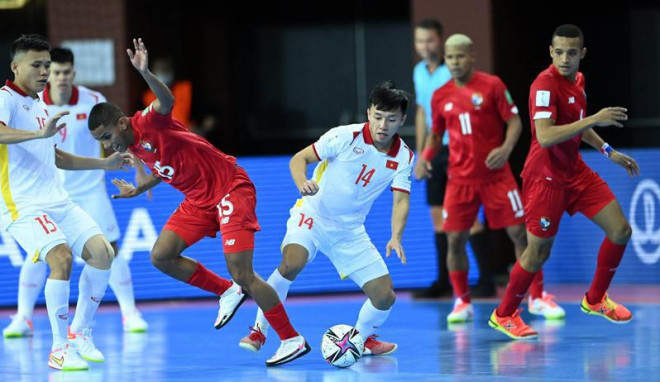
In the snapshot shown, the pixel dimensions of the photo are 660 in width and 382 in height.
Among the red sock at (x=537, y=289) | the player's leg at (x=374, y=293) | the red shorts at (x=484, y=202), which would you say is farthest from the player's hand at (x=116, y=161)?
the red sock at (x=537, y=289)

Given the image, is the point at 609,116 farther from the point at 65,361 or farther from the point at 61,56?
the point at 61,56

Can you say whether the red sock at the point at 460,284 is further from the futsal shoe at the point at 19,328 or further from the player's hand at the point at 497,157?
the futsal shoe at the point at 19,328

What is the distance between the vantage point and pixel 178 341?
8.35 metres

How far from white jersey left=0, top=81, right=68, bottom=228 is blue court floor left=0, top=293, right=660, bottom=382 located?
996 mm

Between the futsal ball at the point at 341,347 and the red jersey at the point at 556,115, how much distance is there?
181 centimetres

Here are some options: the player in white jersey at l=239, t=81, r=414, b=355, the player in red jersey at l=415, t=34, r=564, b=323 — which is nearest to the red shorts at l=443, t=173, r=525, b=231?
the player in red jersey at l=415, t=34, r=564, b=323

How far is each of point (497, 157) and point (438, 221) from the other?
4.78 ft

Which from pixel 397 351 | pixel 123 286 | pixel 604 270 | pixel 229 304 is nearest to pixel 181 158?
pixel 229 304

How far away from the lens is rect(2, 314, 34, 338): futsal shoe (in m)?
8.73

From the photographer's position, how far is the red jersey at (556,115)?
25.2ft

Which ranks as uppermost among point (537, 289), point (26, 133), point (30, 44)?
point (30, 44)

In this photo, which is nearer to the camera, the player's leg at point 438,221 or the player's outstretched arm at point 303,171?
the player's outstretched arm at point 303,171

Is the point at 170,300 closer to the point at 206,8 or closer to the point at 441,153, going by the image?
the point at 441,153

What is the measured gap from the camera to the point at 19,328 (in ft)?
28.7
